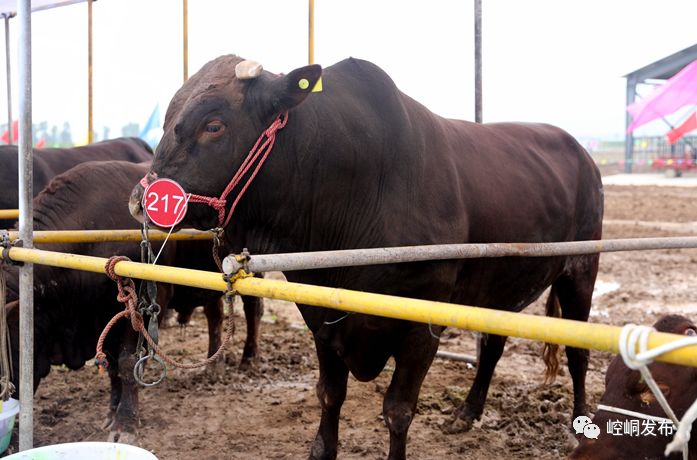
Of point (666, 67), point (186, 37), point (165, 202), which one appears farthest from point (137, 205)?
point (666, 67)

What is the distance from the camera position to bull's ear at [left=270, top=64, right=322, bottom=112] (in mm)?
2609

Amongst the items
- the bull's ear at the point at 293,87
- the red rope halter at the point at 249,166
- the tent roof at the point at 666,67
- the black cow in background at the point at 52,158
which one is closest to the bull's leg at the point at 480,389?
the red rope halter at the point at 249,166

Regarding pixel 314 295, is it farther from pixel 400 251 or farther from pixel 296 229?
pixel 296 229

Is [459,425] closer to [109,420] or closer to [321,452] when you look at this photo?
[321,452]

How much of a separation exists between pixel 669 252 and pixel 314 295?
9.35 metres

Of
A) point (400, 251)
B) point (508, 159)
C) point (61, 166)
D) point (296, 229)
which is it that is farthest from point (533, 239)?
point (61, 166)

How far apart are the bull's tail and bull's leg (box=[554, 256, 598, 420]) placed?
120 millimetres

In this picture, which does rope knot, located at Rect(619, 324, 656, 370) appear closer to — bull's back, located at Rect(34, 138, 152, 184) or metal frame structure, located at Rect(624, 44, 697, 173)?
bull's back, located at Rect(34, 138, 152, 184)

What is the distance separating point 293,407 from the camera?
4473 millimetres

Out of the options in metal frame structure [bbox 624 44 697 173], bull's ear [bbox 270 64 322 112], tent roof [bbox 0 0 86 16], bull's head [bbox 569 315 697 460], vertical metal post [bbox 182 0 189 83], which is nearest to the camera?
bull's head [bbox 569 315 697 460]

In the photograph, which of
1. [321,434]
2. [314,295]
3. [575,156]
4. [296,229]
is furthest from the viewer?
[575,156]

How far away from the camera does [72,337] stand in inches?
154

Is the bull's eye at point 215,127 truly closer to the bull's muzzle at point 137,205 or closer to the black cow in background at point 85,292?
the bull's muzzle at point 137,205

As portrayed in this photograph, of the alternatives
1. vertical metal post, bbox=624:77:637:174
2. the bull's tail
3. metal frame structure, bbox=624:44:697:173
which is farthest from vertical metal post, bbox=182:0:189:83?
vertical metal post, bbox=624:77:637:174
